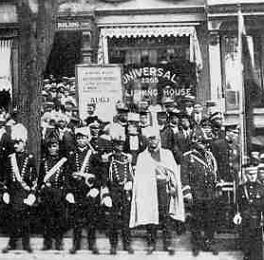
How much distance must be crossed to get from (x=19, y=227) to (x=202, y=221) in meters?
1.12

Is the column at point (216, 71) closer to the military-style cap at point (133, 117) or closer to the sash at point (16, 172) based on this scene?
the military-style cap at point (133, 117)

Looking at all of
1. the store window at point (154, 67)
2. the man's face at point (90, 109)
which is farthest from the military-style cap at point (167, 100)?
the man's face at point (90, 109)

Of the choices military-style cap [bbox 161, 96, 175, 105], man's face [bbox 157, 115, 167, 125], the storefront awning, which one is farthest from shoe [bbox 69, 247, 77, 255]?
the storefront awning

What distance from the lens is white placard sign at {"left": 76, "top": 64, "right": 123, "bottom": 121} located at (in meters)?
3.14

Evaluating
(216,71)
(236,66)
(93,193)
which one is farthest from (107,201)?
(236,66)

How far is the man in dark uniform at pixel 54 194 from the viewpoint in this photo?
3.02 meters

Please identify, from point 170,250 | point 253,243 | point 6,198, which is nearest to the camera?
point 253,243

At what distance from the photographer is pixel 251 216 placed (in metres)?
2.86

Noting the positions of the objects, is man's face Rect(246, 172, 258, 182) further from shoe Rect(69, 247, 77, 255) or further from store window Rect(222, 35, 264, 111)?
shoe Rect(69, 247, 77, 255)

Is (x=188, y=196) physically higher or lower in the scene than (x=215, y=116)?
lower

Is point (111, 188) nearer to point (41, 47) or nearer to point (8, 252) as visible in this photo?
point (8, 252)

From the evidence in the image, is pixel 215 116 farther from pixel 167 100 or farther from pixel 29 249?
pixel 29 249

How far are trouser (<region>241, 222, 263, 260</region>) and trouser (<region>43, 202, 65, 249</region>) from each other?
1101 mm

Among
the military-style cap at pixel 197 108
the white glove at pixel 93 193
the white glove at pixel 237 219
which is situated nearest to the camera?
the white glove at pixel 237 219
